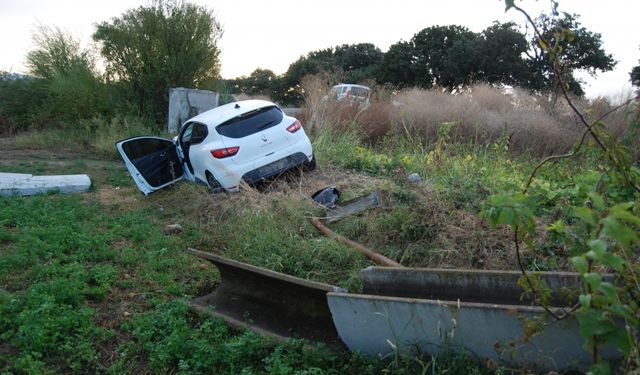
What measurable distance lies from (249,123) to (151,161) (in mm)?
2191

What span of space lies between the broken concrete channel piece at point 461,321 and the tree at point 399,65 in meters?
39.0

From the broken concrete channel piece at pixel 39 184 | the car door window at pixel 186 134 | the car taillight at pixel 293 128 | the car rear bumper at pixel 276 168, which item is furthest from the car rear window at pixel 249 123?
the broken concrete channel piece at pixel 39 184

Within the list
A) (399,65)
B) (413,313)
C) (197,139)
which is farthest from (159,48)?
(399,65)

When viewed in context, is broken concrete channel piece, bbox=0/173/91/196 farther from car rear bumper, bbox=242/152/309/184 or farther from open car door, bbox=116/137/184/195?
car rear bumper, bbox=242/152/309/184

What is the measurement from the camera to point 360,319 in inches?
142

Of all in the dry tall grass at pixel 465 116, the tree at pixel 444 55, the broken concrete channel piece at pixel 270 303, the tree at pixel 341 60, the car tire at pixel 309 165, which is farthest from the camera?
the tree at pixel 341 60

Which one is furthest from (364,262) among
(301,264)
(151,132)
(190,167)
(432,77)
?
(432,77)

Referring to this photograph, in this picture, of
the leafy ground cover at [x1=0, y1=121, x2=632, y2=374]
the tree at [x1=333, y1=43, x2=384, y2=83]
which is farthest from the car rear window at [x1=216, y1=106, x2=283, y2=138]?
the tree at [x1=333, y1=43, x2=384, y2=83]

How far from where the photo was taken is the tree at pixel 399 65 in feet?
139

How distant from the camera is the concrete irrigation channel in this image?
10.1ft

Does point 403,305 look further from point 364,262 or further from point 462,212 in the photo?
point 462,212

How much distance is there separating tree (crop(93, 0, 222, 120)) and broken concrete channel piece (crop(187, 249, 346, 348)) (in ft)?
51.3

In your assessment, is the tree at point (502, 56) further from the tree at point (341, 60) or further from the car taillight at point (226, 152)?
the car taillight at point (226, 152)

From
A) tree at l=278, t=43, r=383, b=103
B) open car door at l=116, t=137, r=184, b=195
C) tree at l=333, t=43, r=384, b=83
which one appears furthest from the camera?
tree at l=333, t=43, r=384, b=83
